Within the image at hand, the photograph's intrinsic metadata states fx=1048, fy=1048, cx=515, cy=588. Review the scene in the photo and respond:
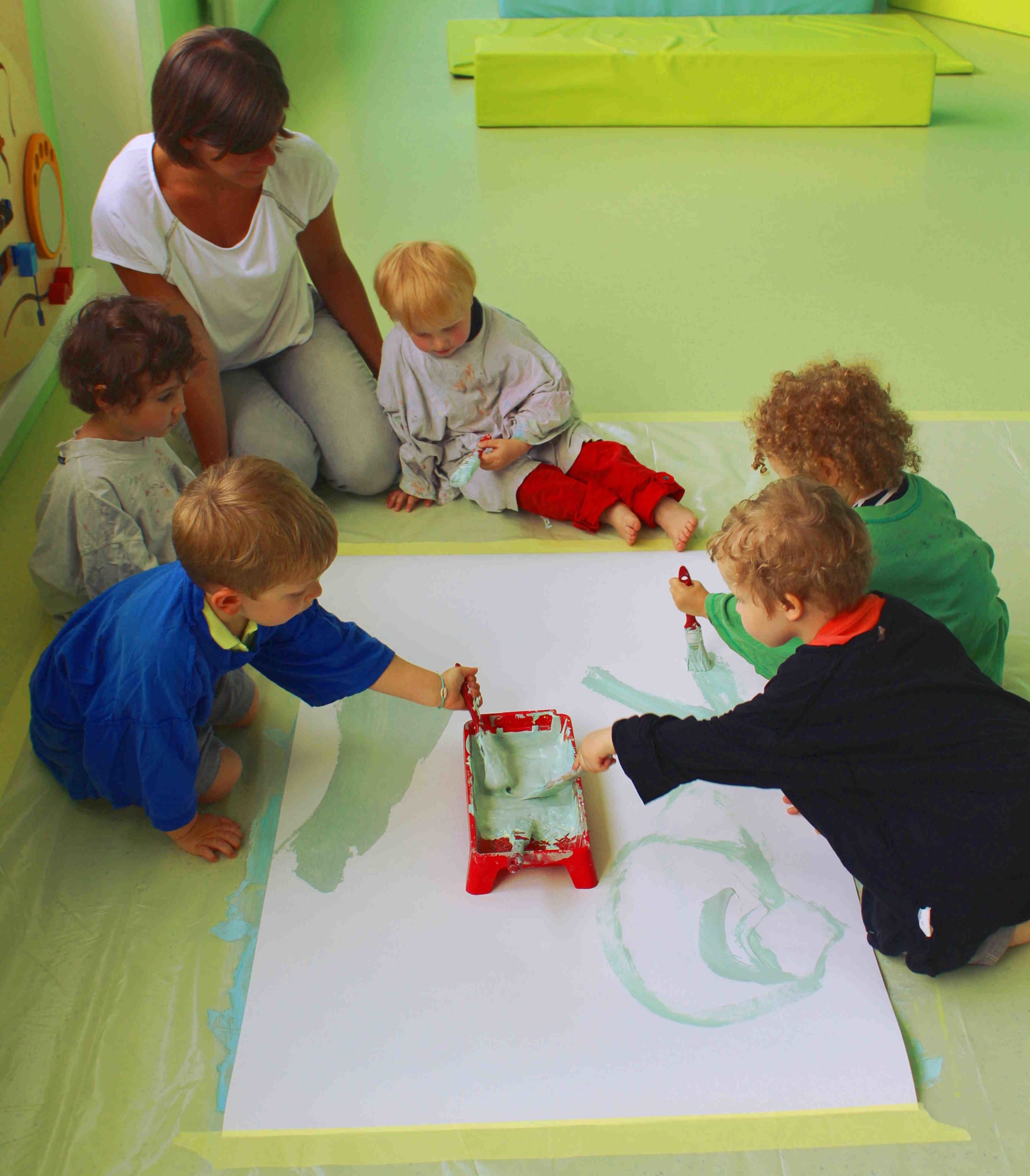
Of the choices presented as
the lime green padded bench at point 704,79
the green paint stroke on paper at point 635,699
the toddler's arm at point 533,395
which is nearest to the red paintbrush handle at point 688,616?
the green paint stroke on paper at point 635,699

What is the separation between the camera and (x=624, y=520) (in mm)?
1883

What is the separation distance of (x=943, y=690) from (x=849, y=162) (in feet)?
8.66

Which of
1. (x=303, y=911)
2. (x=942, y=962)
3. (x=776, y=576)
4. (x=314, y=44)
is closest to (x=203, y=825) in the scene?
(x=303, y=911)

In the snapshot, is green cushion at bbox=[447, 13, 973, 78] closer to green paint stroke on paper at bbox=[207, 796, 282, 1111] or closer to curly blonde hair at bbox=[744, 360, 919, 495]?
curly blonde hair at bbox=[744, 360, 919, 495]

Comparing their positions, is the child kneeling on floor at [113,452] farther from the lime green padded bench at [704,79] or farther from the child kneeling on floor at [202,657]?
the lime green padded bench at [704,79]

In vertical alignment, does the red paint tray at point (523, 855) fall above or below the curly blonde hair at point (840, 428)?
below

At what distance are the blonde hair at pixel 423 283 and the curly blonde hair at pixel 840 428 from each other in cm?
58

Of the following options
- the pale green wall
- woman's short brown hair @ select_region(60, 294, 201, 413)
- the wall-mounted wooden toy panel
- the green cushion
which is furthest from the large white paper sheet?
the green cushion

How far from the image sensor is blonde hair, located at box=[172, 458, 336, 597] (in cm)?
114

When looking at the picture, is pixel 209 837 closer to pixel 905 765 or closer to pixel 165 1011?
pixel 165 1011

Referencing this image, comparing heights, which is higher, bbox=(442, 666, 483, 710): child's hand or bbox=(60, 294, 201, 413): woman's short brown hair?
bbox=(60, 294, 201, 413): woman's short brown hair

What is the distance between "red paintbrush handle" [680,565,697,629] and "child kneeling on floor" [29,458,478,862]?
13.9 inches

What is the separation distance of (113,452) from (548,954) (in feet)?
3.08

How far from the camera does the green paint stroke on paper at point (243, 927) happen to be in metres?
1.19
